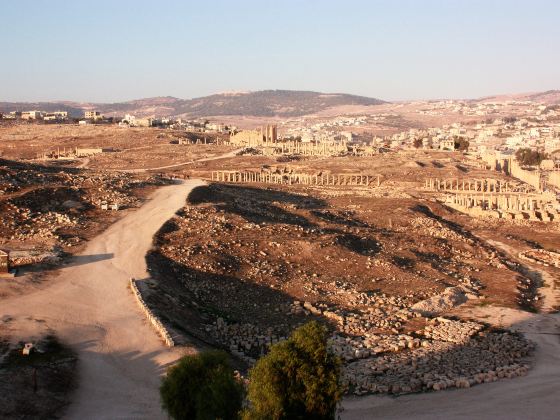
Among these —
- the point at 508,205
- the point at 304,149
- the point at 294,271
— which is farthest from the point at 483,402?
the point at 304,149

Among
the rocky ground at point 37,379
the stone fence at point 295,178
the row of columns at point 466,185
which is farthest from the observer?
the row of columns at point 466,185

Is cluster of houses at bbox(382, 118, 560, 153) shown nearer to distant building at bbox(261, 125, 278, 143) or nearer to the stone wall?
distant building at bbox(261, 125, 278, 143)

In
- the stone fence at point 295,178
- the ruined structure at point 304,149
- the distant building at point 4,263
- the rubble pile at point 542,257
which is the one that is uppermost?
the distant building at point 4,263

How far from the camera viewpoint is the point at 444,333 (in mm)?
26562

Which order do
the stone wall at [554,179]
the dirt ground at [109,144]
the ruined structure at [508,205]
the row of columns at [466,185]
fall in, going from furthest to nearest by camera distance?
1. the dirt ground at [109,144]
2. the stone wall at [554,179]
3. the row of columns at [466,185]
4. the ruined structure at [508,205]

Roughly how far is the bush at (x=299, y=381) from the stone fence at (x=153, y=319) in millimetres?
5215

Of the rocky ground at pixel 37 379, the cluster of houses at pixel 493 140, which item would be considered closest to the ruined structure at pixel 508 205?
the rocky ground at pixel 37 379

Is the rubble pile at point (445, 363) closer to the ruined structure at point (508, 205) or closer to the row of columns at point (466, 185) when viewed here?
the ruined structure at point (508, 205)

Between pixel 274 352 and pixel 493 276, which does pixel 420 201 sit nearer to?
pixel 493 276

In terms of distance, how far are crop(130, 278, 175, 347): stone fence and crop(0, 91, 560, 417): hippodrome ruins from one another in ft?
0.21

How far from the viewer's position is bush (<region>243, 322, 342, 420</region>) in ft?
50.1

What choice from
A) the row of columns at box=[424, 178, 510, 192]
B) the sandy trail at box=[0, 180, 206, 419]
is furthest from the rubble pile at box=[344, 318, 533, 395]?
the row of columns at box=[424, 178, 510, 192]

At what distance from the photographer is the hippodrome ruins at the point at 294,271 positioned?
2277cm

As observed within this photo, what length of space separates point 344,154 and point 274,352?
79.5 meters
